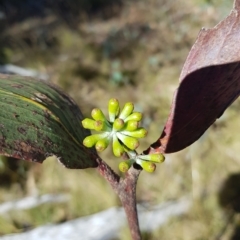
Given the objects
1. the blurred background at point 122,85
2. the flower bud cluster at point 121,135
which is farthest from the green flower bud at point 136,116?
the blurred background at point 122,85

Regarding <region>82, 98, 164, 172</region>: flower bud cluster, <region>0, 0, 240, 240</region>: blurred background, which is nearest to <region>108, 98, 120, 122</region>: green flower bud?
<region>82, 98, 164, 172</region>: flower bud cluster

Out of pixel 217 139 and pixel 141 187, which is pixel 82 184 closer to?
pixel 141 187

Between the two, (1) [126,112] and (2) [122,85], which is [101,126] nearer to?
(1) [126,112]

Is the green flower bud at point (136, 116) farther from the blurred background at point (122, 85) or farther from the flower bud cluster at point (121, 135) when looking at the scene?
the blurred background at point (122, 85)

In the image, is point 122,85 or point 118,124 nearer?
point 118,124

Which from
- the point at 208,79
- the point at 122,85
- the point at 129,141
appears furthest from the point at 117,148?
the point at 122,85
